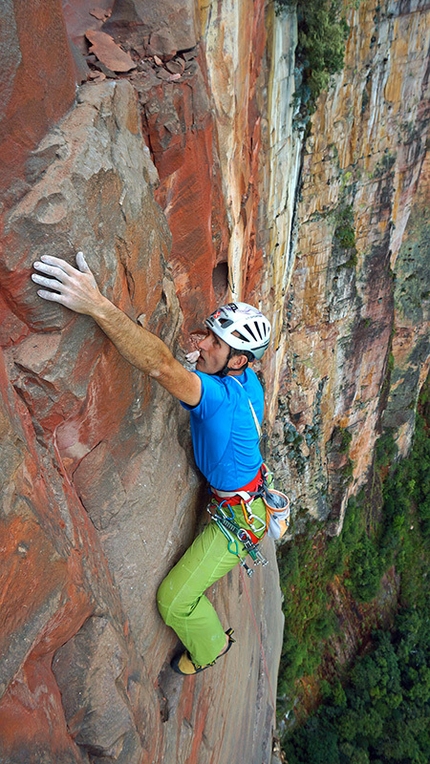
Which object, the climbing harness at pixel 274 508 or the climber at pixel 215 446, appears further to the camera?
the climbing harness at pixel 274 508

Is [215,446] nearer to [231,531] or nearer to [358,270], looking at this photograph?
[231,531]

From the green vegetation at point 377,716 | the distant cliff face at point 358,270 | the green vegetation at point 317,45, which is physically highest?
the green vegetation at point 317,45

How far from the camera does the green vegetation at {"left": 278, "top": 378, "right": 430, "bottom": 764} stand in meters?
13.2

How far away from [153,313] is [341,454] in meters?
10.2

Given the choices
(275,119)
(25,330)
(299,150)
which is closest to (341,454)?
(299,150)

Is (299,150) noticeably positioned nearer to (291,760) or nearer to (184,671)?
(184,671)

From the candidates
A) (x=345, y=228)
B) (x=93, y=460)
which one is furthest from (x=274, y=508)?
(x=345, y=228)

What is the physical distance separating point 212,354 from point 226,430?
544 mm

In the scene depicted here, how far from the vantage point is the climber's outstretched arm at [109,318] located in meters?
2.15

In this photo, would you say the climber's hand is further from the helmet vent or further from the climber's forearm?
the helmet vent

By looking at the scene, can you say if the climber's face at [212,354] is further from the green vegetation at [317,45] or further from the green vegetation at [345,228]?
the green vegetation at [345,228]

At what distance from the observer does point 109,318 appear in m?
2.35

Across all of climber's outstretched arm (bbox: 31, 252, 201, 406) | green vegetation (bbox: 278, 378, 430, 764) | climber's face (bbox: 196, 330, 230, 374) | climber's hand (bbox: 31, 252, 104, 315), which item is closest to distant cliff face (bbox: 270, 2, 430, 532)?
green vegetation (bbox: 278, 378, 430, 764)

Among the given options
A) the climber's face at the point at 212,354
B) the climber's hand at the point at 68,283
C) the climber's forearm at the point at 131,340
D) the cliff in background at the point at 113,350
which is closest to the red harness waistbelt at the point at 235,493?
the cliff in background at the point at 113,350
